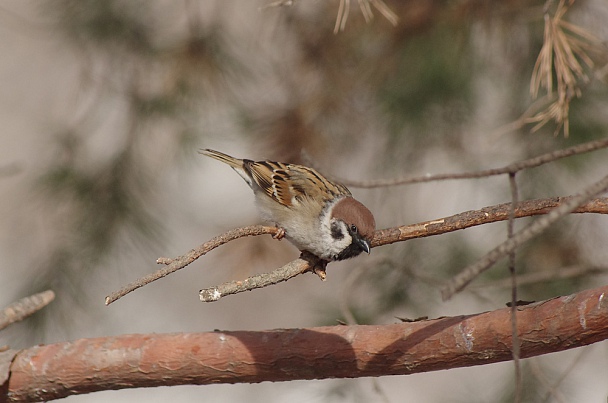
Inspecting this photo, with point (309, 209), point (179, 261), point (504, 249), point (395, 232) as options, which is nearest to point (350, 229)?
point (309, 209)

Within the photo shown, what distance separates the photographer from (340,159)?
276 centimetres

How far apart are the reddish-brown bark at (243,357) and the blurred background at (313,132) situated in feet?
2.75

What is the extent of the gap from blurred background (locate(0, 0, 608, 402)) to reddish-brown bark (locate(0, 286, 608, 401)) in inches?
33.0

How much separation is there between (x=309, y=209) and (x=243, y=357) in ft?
3.32

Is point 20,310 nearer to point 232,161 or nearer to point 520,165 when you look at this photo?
point 520,165

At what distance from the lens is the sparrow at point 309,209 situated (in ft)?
6.82

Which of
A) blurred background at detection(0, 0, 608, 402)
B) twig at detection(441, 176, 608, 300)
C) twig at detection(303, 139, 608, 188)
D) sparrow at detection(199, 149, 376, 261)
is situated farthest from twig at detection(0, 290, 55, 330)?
blurred background at detection(0, 0, 608, 402)

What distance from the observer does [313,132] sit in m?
2.62

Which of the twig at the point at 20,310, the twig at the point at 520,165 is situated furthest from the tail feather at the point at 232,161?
the twig at the point at 520,165

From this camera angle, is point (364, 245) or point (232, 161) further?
point (232, 161)

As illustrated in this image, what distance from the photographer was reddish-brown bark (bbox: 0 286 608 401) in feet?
4.60

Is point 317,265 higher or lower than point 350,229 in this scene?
lower

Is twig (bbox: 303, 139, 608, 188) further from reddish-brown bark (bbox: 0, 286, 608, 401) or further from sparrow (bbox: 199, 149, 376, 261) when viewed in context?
sparrow (bbox: 199, 149, 376, 261)

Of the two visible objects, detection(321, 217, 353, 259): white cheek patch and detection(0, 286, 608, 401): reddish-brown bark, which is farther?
detection(321, 217, 353, 259): white cheek patch
